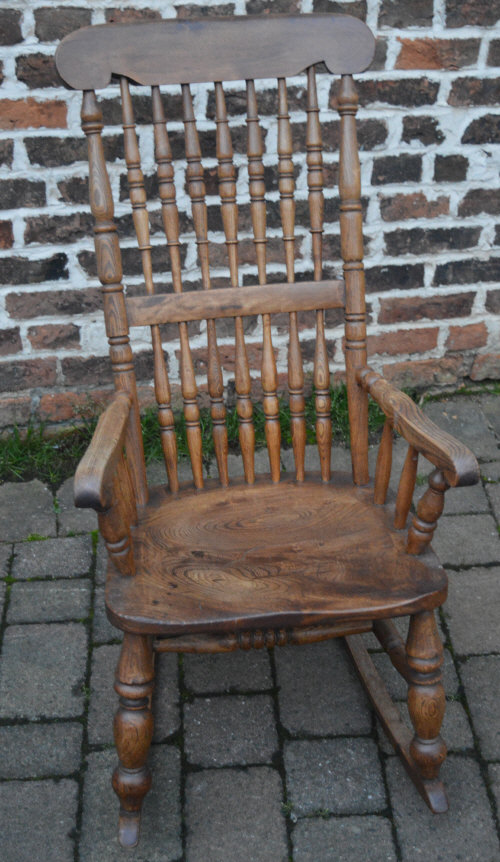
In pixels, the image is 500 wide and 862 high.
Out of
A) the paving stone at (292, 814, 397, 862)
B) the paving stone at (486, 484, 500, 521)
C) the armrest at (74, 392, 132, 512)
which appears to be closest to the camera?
the armrest at (74, 392, 132, 512)

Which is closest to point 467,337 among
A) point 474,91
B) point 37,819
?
point 474,91

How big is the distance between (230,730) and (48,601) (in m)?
0.61

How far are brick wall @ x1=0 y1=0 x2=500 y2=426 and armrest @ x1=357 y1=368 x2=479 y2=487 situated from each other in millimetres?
970

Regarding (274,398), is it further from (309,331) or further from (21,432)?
(21,432)

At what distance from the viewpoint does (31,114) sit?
2.27 metres

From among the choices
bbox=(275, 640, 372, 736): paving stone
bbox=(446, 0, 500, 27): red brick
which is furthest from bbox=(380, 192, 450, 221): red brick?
bbox=(275, 640, 372, 736): paving stone

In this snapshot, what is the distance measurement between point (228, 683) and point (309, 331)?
114 cm

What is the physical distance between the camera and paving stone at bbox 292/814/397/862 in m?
1.61

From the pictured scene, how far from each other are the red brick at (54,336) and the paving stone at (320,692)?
3.71 feet

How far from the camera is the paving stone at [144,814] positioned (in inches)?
63.9

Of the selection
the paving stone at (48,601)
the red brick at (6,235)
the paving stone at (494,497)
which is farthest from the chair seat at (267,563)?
the red brick at (6,235)

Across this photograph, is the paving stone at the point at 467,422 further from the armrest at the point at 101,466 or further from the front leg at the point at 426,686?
the armrest at the point at 101,466

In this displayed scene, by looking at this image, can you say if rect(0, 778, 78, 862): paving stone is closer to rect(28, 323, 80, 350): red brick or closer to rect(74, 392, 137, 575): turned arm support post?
rect(74, 392, 137, 575): turned arm support post

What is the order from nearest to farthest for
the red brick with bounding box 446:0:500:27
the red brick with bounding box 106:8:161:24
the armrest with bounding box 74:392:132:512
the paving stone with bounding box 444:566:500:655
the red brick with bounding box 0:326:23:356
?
1. the armrest with bounding box 74:392:132:512
2. the paving stone with bounding box 444:566:500:655
3. the red brick with bounding box 106:8:161:24
4. the red brick with bounding box 446:0:500:27
5. the red brick with bounding box 0:326:23:356
